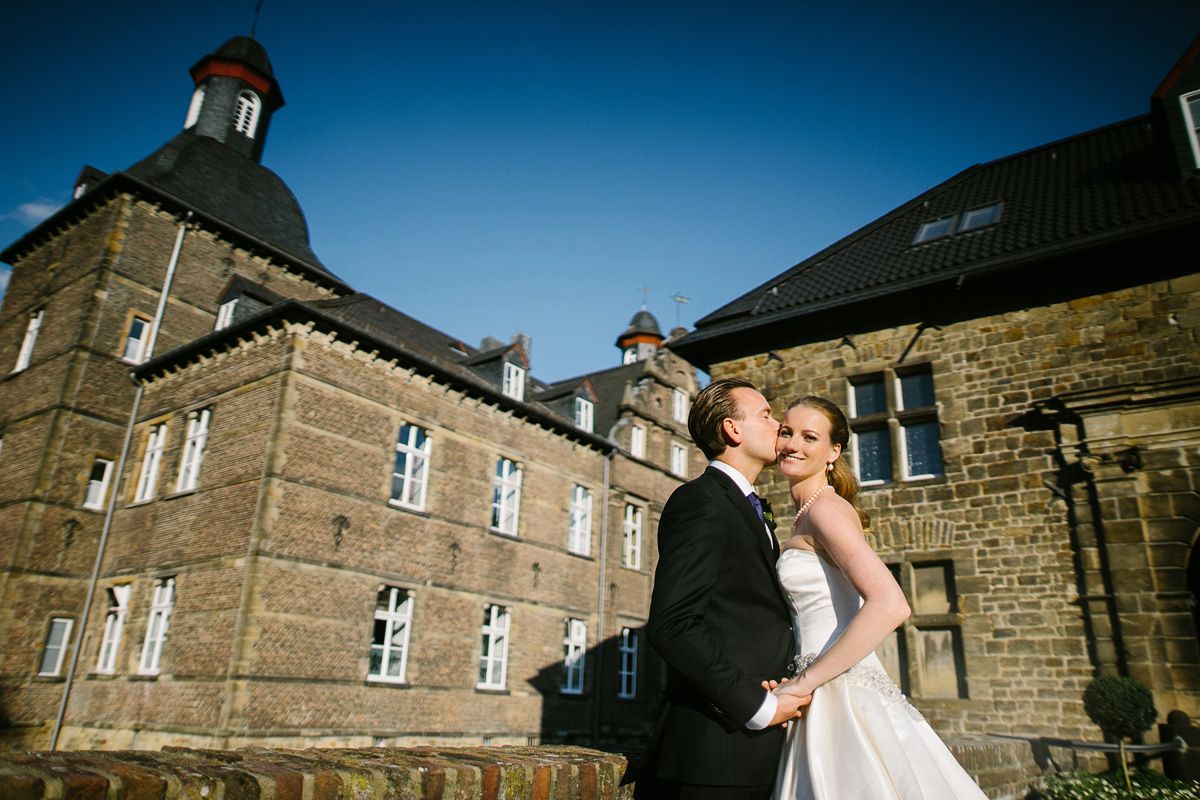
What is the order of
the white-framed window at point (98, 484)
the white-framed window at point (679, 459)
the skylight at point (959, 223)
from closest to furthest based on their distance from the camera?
the skylight at point (959, 223), the white-framed window at point (98, 484), the white-framed window at point (679, 459)

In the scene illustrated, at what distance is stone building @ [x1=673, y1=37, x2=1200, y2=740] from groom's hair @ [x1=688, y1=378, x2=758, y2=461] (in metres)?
8.04

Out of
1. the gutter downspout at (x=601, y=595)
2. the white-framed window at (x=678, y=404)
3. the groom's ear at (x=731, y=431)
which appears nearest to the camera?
the groom's ear at (x=731, y=431)

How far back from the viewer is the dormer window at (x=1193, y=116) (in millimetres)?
10242

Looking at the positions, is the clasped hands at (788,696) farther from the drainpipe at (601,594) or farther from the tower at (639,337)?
the tower at (639,337)

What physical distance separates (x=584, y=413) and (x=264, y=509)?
11277 millimetres

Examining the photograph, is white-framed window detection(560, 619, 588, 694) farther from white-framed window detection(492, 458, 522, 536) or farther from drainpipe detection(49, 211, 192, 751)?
drainpipe detection(49, 211, 192, 751)

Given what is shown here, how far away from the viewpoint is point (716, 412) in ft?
9.00

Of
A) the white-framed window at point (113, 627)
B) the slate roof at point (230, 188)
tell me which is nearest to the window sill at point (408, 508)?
the white-framed window at point (113, 627)

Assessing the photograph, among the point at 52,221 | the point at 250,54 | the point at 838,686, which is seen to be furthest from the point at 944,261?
the point at 250,54

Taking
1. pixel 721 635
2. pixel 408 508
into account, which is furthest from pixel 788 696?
pixel 408 508

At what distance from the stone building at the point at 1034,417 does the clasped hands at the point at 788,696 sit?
794 centimetres

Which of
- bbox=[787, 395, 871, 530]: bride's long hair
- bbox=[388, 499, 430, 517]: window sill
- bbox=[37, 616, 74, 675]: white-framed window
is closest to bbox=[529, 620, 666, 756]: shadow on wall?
bbox=[388, 499, 430, 517]: window sill

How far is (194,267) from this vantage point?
1953cm

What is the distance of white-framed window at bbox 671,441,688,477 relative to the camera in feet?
85.8
